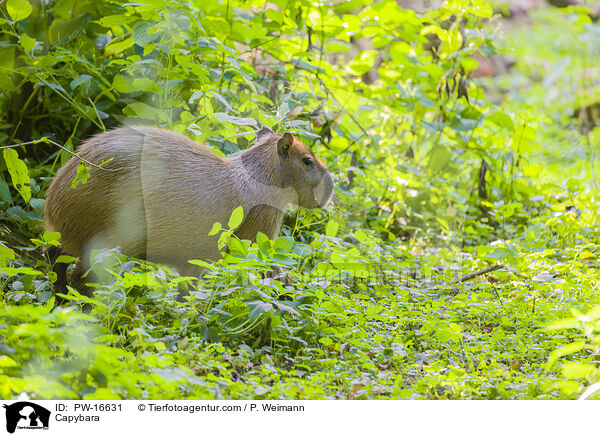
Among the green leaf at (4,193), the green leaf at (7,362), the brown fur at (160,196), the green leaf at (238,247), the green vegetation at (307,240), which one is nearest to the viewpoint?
the green leaf at (7,362)

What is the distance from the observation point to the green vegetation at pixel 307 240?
8.66 ft

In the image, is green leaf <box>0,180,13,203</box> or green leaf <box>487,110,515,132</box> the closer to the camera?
green leaf <box>0,180,13,203</box>

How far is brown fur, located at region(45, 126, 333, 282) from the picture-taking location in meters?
3.71

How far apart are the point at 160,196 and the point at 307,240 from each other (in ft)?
5.16

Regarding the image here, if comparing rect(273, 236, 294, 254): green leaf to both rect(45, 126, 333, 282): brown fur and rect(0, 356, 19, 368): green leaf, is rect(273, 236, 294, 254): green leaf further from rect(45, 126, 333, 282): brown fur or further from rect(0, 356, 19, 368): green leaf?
rect(0, 356, 19, 368): green leaf

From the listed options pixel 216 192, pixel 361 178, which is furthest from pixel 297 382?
pixel 361 178

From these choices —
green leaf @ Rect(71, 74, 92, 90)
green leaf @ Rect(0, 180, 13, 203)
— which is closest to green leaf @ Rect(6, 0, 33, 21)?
green leaf @ Rect(71, 74, 92, 90)

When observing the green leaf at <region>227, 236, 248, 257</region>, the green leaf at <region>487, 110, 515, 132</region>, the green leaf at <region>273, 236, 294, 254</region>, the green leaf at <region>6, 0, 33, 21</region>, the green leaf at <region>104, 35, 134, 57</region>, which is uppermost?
the green leaf at <region>6, 0, 33, 21</region>

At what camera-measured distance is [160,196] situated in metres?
3.82

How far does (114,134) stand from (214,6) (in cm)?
141
